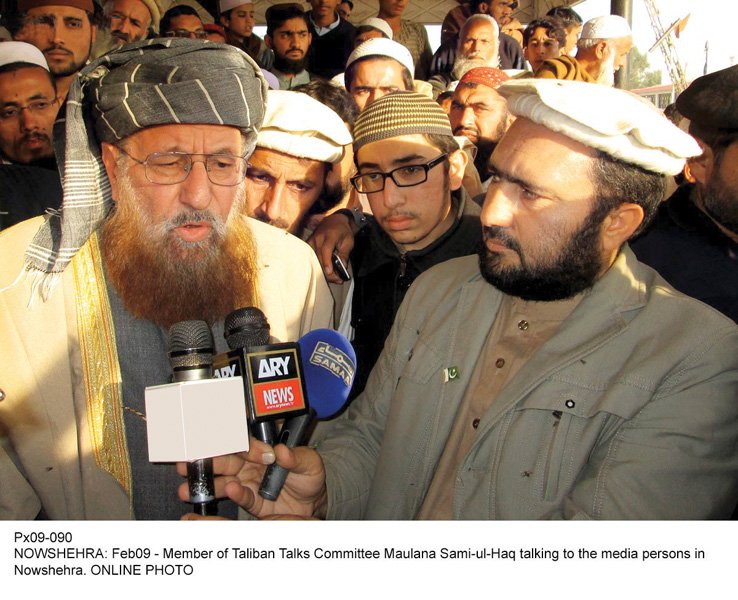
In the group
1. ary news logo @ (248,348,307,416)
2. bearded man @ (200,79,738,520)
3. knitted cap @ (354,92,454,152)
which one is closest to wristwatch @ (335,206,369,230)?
knitted cap @ (354,92,454,152)

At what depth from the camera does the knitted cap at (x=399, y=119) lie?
2.88 m

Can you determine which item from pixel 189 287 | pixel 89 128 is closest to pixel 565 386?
pixel 189 287

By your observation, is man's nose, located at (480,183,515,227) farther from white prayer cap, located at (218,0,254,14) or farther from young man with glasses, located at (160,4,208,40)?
white prayer cap, located at (218,0,254,14)

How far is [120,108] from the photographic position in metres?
2.17

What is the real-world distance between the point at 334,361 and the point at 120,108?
1.01 meters

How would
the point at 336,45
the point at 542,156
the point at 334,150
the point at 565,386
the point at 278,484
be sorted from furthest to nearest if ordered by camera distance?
the point at 336,45
the point at 334,150
the point at 542,156
the point at 565,386
the point at 278,484

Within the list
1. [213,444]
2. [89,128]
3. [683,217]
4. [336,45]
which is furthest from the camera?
[336,45]

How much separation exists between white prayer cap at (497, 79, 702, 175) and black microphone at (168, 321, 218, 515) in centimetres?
111

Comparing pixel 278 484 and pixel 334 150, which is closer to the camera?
pixel 278 484

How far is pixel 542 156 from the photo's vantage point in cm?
204

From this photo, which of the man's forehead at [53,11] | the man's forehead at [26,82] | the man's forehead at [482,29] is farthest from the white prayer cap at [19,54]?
the man's forehead at [482,29]

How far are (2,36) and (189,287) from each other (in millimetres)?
2481
